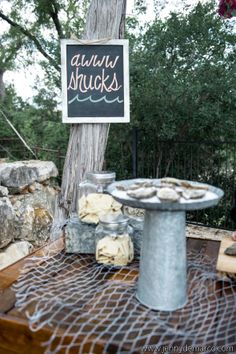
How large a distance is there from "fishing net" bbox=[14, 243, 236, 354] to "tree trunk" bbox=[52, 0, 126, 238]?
0.48 m

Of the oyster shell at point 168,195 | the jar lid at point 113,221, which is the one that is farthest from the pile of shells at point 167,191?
the jar lid at point 113,221

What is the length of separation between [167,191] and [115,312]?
0.29 m

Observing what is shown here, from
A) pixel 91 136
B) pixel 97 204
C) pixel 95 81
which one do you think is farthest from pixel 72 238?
pixel 95 81

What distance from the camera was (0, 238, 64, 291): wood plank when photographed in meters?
0.86

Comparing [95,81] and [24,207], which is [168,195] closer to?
[95,81]

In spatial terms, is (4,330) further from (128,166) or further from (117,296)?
(128,166)

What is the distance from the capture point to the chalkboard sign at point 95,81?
4.26ft

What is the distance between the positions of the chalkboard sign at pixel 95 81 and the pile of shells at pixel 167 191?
62 centimetres

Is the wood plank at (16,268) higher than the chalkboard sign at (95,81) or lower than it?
lower

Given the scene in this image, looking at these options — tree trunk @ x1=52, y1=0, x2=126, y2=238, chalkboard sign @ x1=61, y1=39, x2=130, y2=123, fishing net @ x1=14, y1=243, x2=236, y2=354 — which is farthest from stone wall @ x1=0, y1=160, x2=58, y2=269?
fishing net @ x1=14, y1=243, x2=236, y2=354

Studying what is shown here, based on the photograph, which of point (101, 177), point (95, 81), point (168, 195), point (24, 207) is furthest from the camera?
point (24, 207)

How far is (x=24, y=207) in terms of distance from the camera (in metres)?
2.80

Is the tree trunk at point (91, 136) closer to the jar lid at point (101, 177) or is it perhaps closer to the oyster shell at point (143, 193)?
the jar lid at point (101, 177)

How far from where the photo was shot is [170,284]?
72cm
